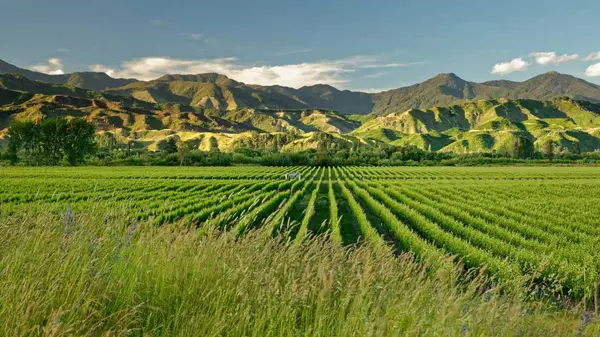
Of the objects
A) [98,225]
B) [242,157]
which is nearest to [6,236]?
[98,225]

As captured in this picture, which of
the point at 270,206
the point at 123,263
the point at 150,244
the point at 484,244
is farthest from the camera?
the point at 270,206

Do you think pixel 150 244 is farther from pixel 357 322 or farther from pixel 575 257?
pixel 575 257

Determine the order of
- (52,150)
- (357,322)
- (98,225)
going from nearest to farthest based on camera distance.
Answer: (357,322) → (98,225) → (52,150)

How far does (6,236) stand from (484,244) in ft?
60.5

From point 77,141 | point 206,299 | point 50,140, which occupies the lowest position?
point 206,299

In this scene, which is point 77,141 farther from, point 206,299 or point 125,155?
point 206,299

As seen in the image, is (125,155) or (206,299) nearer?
(206,299)

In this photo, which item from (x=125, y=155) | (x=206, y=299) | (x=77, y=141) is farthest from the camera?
(x=125, y=155)

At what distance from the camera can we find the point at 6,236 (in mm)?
4715

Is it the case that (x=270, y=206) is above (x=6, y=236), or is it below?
below

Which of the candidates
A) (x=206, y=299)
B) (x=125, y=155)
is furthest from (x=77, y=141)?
(x=206, y=299)

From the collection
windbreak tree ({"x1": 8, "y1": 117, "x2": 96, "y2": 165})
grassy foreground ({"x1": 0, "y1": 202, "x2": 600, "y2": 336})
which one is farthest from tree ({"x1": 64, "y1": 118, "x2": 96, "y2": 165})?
grassy foreground ({"x1": 0, "y1": 202, "x2": 600, "y2": 336})

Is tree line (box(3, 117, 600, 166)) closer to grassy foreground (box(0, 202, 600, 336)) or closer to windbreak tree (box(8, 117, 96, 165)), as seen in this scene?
windbreak tree (box(8, 117, 96, 165))

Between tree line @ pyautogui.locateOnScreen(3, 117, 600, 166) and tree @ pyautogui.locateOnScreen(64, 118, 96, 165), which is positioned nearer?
tree line @ pyautogui.locateOnScreen(3, 117, 600, 166)
